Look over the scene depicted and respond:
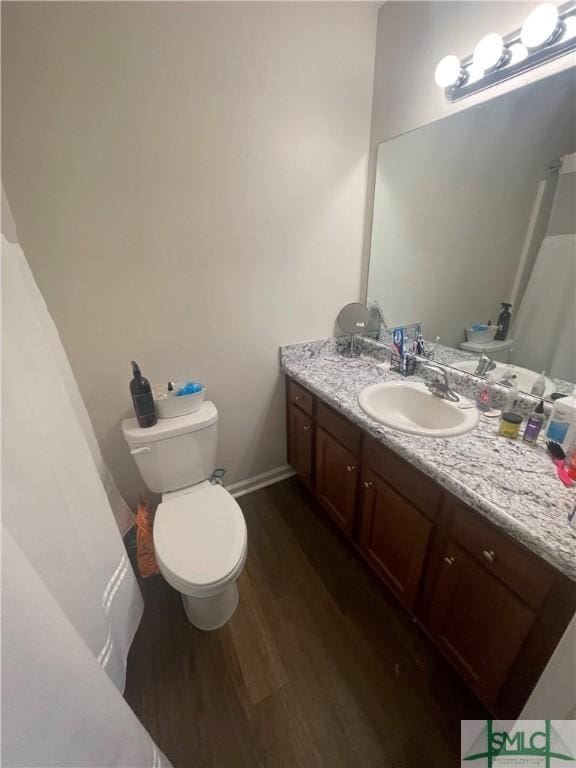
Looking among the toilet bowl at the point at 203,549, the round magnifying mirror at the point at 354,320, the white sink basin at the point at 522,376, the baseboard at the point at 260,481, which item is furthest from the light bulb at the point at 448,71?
the baseboard at the point at 260,481

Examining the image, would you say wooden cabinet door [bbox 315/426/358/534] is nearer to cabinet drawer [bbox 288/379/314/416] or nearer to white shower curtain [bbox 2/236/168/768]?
cabinet drawer [bbox 288/379/314/416]

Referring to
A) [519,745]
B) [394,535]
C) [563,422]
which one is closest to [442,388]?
[563,422]

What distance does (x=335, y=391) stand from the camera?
1.36 m

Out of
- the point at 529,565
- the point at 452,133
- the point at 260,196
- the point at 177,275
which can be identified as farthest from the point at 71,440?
the point at 452,133

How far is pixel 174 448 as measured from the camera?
135 cm

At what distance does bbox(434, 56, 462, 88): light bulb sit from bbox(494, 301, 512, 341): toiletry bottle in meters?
0.84

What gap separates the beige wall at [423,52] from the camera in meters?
1.01

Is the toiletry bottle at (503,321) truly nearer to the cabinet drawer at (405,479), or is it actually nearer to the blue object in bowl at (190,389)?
the cabinet drawer at (405,479)

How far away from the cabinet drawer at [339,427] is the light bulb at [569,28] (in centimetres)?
134

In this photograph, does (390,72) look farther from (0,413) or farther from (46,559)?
(46,559)

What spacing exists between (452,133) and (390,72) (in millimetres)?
475

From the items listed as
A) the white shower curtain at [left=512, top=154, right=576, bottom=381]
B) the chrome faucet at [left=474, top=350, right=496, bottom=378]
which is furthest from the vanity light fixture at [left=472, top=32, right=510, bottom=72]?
the chrome faucet at [left=474, top=350, right=496, bottom=378]

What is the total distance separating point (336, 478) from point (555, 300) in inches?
43.4

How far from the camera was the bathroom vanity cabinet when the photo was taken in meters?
0.74
